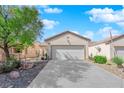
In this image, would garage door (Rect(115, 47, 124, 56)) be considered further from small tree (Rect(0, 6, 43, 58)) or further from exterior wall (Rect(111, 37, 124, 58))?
small tree (Rect(0, 6, 43, 58))

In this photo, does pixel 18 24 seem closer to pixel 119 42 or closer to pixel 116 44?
pixel 116 44

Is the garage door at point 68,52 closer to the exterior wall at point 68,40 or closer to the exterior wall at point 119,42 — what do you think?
the exterior wall at point 68,40

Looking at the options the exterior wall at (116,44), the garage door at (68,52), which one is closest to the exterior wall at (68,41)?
the garage door at (68,52)

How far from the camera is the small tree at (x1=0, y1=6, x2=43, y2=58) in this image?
711 inches

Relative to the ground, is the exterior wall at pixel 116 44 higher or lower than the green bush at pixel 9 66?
higher

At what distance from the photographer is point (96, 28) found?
116ft

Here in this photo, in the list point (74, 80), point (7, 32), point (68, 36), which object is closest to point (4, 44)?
point (7, 32)

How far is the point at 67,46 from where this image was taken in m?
30.8

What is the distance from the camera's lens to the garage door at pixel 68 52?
30.4 m

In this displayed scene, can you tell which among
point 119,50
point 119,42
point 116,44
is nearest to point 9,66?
point 116,44

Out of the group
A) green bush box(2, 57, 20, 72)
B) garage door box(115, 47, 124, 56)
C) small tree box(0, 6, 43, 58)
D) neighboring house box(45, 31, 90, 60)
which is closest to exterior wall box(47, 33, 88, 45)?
neighboring house box(45, 31, 90, 60)

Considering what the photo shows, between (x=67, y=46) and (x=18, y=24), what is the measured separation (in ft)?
44.5

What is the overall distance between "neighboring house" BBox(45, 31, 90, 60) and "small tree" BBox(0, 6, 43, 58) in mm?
10929
